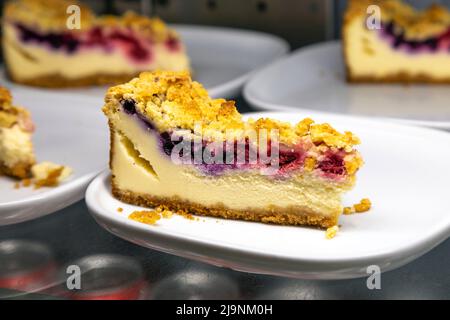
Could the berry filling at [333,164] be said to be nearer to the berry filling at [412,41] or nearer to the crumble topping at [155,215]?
the crumble topping at [155,215]

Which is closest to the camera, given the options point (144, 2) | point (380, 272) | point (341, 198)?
point (380, 272)

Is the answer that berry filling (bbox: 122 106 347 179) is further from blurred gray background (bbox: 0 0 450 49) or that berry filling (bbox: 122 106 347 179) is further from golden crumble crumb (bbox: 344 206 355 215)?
blurred gray background (bbox: 0 0 450 49)

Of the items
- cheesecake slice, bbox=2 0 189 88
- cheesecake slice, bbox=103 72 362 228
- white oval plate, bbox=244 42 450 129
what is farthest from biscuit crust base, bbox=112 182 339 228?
cheesecake slice, bbox=2 0 189 88

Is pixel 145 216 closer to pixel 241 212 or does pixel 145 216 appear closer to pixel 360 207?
pixel 241 212

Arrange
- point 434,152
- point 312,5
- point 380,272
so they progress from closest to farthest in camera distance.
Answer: point 380,272 → point 434,152 → point 312,5
